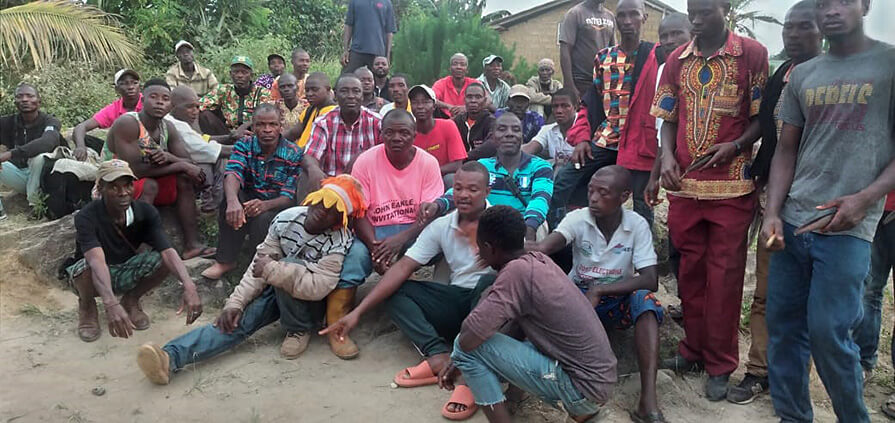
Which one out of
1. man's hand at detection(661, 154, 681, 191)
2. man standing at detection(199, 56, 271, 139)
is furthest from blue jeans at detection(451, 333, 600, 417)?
man standing at detection(199, 56, 271, 139)

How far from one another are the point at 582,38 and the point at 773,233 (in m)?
3.61

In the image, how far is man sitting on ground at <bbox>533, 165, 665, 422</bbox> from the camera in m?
3.54

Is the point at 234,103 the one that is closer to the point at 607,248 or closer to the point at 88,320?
the point at 88,320

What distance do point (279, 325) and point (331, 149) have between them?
1573 mm

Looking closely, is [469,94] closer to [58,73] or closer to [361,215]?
[361,215]

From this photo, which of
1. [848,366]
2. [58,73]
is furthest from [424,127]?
[58,73]

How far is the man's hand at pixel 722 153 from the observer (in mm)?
3301

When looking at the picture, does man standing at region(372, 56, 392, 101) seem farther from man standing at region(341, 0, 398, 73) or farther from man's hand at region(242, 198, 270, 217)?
man's hand at region(242, 198, 270, 217)

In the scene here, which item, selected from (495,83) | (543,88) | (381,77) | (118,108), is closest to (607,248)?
(495,83)

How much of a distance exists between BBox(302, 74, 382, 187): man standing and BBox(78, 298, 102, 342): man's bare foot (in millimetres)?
1946

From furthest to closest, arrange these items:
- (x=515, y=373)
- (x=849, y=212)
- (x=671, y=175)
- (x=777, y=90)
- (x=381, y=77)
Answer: (x=381, y=77) → (x=671, y=175) → (x=777, y=90) → (x=515, y=373) → (x=849, y=212)

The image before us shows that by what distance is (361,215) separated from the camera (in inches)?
173

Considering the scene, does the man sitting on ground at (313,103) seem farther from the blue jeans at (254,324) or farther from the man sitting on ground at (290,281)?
the blue jeans at (254,324)

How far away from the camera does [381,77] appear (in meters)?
7.61
